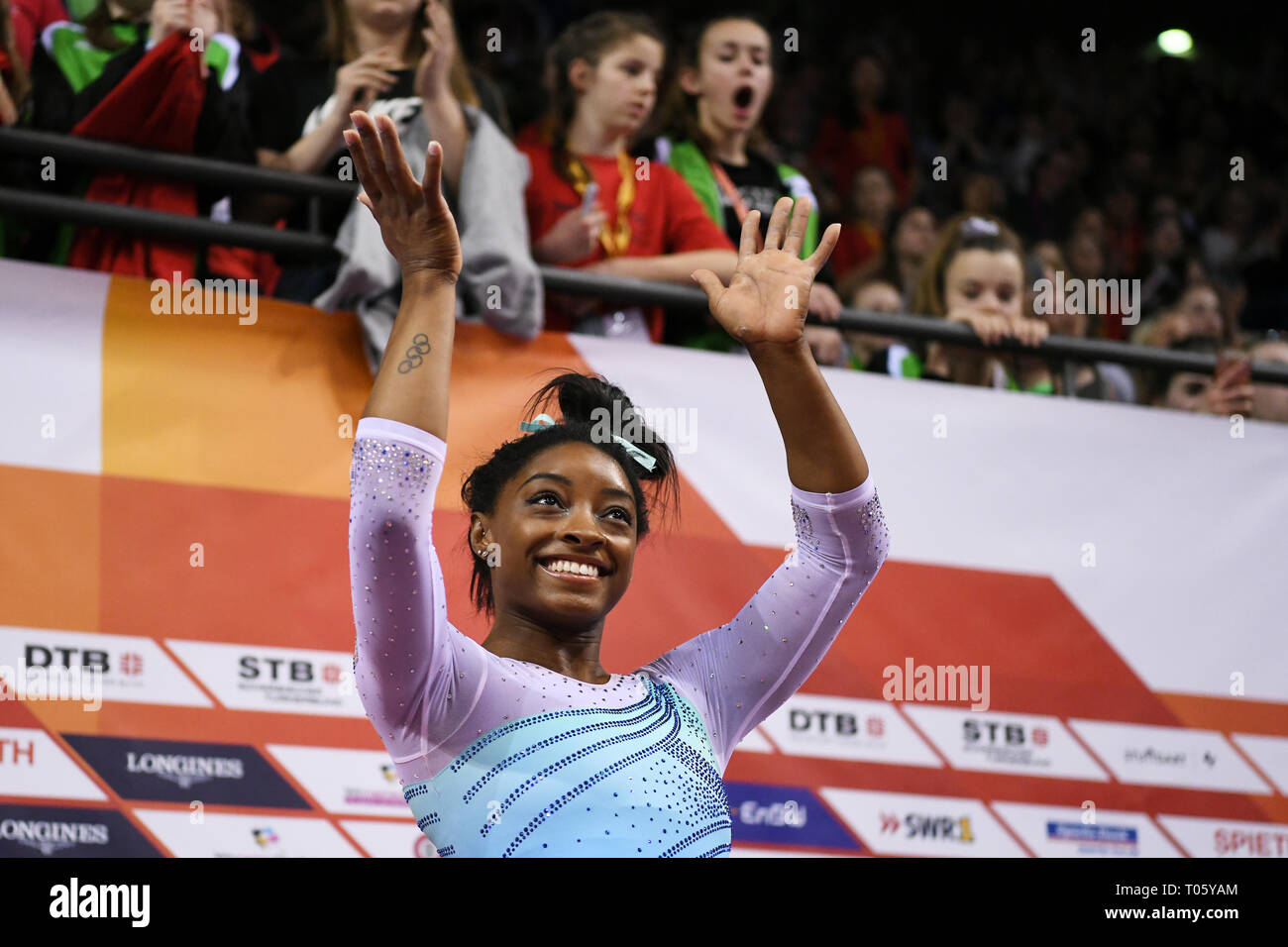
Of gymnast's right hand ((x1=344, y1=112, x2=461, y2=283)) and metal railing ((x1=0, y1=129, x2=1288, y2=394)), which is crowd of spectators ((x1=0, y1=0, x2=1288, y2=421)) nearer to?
metal railing ((x1=0, y1=129, x2=1288, y2=394))

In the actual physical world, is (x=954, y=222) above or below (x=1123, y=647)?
above

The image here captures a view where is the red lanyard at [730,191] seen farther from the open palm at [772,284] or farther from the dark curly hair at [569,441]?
the open palm at [772,284]

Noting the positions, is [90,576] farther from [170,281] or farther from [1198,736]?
[1198,736]

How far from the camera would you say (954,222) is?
162 inches

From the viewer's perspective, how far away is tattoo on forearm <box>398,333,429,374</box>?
1781 millimetres

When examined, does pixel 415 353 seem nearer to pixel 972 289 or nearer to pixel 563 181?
pixel 563 181

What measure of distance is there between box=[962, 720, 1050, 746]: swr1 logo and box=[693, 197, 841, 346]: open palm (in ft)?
5.86

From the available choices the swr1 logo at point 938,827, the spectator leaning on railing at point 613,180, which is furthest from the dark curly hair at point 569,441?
the swr1 logo at point 938,827

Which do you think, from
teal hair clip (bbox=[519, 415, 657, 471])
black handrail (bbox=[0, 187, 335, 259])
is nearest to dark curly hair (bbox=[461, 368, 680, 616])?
teal hair clip (bbox=[519, 415, 657, 471])

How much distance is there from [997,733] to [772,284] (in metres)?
1.89

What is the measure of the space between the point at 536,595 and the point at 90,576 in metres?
1.34

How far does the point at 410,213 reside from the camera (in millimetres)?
1808

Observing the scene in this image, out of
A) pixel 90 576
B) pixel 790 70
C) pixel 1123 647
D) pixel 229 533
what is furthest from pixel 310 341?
pixel 790 70
